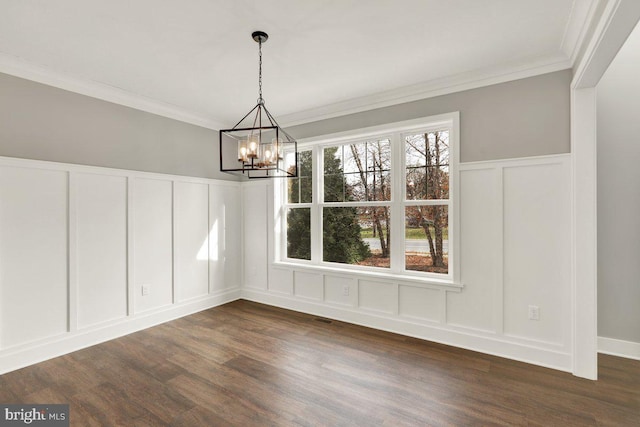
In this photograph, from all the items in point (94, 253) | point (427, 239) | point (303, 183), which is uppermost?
point (303, 183)

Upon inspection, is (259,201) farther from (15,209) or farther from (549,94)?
(549,94)

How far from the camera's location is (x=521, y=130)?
2.84 meters

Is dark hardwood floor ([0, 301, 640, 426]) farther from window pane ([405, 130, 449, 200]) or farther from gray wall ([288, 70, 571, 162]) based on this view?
gray wall ([288, 70, 571, 162])

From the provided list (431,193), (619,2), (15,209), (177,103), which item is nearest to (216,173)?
(177,103)

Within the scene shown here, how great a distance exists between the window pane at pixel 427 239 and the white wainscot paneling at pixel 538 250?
2.00ft

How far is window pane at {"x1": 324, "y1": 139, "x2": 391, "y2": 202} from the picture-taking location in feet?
12.3

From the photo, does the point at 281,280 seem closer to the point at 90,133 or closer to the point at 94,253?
the point at 94,253

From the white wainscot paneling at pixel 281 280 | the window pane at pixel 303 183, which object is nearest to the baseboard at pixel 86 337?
the white wainscot paneling at pixel 281 280

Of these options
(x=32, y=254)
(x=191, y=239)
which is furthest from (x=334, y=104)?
(x=32, y=254)

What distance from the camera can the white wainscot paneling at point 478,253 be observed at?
295 centimetres

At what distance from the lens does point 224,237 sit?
4668mm

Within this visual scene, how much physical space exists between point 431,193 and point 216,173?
3.09 m

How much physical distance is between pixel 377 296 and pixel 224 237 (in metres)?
2.47

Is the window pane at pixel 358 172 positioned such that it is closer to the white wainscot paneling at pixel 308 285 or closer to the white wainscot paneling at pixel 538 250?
the white wainscot paneling at pixel 308 285
